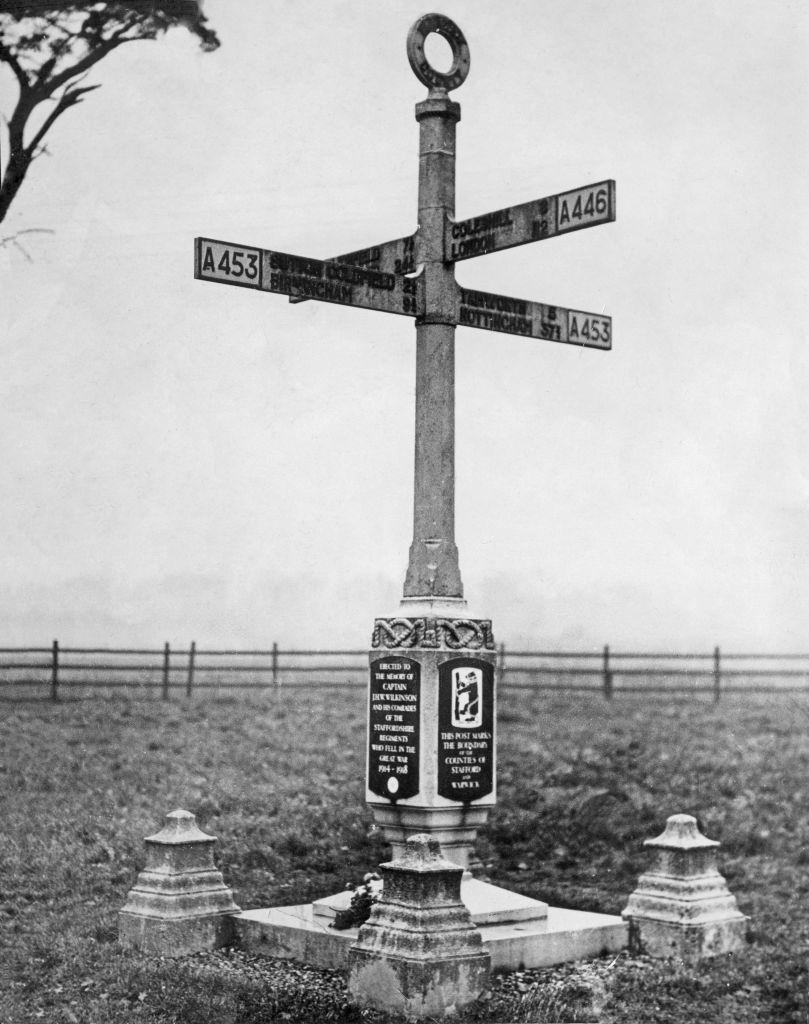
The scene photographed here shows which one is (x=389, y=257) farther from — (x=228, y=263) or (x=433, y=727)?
(x=433, y=727)

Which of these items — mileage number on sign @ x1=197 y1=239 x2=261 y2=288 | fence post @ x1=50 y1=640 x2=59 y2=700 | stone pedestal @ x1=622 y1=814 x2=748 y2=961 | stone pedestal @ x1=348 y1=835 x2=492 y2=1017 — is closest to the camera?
stone pedestal @ x1=348 y1=835 x2=492 y2=1017

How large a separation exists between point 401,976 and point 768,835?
660cm

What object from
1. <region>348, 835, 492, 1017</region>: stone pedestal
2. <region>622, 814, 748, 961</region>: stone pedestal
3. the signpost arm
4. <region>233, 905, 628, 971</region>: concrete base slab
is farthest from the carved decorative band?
<region>622, 814, 748, 961</region>: stone pedestal

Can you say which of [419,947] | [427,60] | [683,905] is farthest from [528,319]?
[419,947]

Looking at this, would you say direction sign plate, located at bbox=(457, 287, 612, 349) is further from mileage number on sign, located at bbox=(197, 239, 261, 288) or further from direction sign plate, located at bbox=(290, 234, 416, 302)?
mileage number on sign, located at bbox=(197, 239, 261, 288)

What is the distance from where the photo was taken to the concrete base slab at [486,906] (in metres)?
8.39

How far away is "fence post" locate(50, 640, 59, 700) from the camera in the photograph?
21156 millimetres

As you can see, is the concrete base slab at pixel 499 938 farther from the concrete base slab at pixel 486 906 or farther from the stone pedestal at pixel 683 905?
the stone pedestal at pixel 683 905

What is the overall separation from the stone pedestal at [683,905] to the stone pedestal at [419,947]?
1970 millimetres

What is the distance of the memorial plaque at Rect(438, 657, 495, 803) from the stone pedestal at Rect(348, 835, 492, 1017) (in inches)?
39.3

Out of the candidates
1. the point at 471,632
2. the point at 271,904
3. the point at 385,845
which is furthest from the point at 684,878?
the point at 385,845

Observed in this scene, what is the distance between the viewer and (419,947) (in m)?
7.03

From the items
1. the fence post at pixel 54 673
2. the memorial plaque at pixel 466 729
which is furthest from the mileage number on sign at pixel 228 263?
the fence post at pixel 54 673

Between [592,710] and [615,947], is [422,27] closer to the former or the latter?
[615,947]
